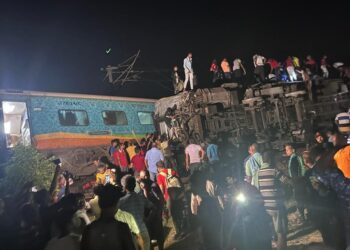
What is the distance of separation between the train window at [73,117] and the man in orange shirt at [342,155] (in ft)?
39.6

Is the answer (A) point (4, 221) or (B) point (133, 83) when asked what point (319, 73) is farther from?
(A) point (4, 221)

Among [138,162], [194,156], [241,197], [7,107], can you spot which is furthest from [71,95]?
[241,197]

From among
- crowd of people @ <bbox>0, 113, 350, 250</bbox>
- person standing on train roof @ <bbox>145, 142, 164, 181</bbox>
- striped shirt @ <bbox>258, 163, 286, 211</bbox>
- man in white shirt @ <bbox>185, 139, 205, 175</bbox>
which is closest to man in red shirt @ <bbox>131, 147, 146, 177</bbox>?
person standing on train roof @ <bbox>145, 142, 164, 181</bbox>

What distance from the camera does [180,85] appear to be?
18969mm

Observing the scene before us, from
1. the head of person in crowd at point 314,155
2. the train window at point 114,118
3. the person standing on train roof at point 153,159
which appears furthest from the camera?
the train window at point 114,118

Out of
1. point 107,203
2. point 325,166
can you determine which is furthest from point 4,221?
point 325,166

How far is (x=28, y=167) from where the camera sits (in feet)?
34.9

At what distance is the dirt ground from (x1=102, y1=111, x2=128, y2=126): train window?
28.3 ft

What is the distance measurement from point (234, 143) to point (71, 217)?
39.9 ft

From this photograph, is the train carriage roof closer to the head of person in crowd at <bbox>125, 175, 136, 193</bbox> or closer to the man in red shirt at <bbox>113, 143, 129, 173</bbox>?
the man in red shirt at <bbox>113, 143, 129, 173</bbox>

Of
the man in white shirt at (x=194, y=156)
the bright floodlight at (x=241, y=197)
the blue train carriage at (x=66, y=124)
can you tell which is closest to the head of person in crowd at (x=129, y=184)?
the bright floodlight at (x=241, y=197)

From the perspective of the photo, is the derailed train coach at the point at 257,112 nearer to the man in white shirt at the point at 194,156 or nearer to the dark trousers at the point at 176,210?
the man in white shirt at the point at 194,156

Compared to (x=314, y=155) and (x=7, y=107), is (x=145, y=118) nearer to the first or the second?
(x=7, y=107)

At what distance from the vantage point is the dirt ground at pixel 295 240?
639cm
